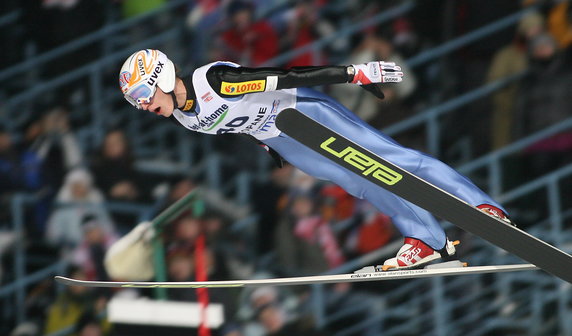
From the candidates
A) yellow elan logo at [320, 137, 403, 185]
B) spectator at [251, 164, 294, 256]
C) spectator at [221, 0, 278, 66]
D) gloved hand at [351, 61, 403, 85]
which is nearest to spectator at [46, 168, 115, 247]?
spectator at [251, 164, 294, 256]

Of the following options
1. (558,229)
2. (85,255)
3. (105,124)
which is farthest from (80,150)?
(558,229)

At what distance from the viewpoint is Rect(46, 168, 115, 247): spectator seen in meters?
7.14

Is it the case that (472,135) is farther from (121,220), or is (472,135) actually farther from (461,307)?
(121,220)

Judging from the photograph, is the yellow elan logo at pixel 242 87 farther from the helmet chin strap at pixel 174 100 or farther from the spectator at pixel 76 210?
the spectator at pixel 76 210

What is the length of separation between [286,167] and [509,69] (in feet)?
5.78

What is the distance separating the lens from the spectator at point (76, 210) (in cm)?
714

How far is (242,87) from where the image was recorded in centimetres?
453

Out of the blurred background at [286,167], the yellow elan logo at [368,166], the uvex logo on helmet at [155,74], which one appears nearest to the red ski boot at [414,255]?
the yellow elan logo at [368,166]

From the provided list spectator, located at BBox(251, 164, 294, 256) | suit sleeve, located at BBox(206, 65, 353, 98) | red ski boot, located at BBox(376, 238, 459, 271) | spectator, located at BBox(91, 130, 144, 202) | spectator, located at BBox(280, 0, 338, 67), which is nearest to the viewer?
suit sleeve, located at BBox(206, 65, 353, 98)

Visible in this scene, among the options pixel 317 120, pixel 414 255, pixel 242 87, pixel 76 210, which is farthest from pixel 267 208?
pixel 242 87

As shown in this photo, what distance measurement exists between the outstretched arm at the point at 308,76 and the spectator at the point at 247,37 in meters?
2.97

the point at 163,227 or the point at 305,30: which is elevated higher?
the point at 305,30

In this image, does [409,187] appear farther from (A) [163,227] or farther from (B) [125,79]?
(A) [163,227]

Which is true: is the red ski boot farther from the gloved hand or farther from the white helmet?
the white helmet
